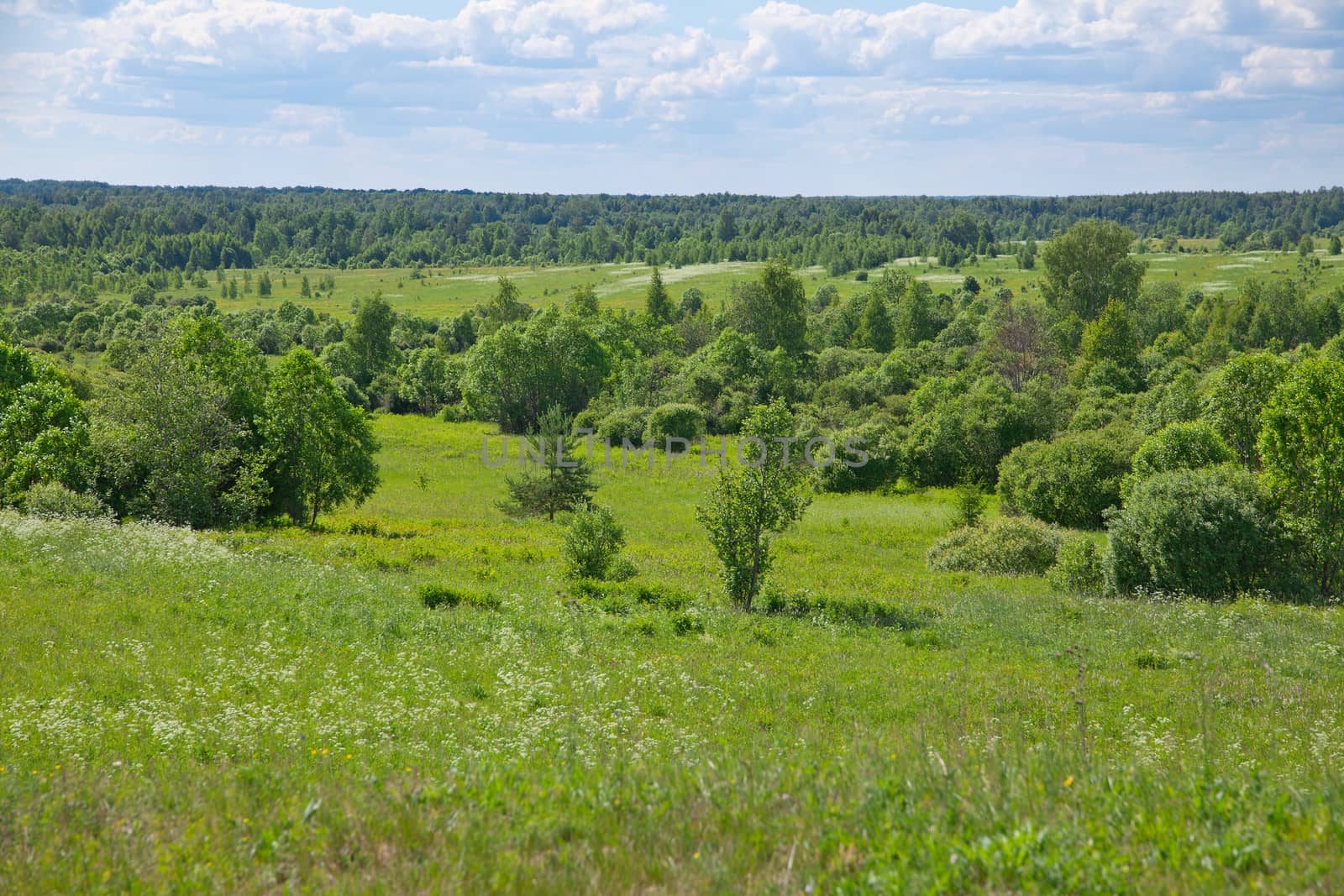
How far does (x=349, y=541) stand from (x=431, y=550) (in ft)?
8.92

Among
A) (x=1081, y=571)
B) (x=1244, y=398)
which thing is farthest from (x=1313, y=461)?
(x=1244, y=398)

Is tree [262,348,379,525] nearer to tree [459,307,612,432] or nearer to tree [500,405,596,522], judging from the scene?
tree [500,405,596,522]

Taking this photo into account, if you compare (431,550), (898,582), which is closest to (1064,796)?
(898,582)

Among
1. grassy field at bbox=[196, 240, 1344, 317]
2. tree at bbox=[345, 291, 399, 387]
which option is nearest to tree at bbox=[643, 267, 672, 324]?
grassy field at bbox=[196, 240, 1344, 317]

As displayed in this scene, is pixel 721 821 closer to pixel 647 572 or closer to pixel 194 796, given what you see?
pixel 194 796

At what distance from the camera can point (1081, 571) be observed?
29359mm

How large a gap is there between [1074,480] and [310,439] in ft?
113

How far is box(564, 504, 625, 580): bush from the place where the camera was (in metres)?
27.0

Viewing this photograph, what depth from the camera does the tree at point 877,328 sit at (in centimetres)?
9938

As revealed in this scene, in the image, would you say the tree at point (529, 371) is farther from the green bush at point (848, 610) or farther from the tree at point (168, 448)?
the green bush at point (848, 610)

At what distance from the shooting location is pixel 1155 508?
27.5 metres

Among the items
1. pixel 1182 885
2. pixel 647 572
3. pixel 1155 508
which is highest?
pixel 1182 885

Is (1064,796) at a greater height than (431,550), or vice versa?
(1064,796)

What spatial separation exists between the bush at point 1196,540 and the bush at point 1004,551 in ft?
14.5
